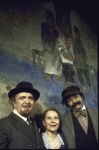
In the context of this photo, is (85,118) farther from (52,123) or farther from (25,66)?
(25,66)

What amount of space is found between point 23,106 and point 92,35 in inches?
201

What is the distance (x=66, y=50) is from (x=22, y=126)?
3176mm

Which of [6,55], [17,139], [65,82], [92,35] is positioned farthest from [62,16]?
[17,139]

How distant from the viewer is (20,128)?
1.86m

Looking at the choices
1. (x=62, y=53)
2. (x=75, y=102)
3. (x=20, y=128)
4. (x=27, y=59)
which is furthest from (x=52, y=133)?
(x=62, y=53)

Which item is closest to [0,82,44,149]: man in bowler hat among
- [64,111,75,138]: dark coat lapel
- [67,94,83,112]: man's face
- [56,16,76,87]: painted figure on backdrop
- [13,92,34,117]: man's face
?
[13,92,34,117]: man's face

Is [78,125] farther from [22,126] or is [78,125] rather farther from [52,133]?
[22,126]

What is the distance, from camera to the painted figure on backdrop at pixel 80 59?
4539 mm

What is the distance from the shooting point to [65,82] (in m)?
3.96

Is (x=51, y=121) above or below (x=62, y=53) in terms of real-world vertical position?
below

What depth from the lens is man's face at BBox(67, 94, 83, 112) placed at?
2.78 metres

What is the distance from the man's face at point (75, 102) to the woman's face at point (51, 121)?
61 centimetres

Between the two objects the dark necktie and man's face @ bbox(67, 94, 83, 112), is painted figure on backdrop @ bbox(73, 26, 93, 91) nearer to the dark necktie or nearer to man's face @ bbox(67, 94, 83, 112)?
man's face @ bbox(67, 94, 83, 112)

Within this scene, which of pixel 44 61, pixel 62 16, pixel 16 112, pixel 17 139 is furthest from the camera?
pixel 62 16
